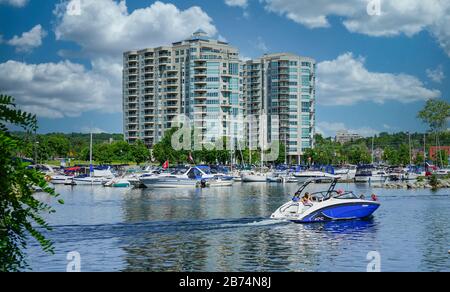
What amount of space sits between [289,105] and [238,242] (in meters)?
150

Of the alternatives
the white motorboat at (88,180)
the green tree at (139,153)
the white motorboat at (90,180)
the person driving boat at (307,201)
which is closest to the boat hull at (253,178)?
the white motorboat at (90,180)

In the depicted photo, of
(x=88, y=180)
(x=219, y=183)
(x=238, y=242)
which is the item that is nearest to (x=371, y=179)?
(x=219, y=183)

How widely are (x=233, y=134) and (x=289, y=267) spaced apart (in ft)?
451

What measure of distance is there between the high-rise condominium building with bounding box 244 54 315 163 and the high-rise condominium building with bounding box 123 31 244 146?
522 inches

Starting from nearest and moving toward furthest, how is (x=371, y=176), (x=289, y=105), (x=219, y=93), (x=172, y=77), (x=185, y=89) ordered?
(x=371, y=176) < (x=219, y=93) < (x=185, y=89) < (x=172, y=77) < (x=289, y=105)

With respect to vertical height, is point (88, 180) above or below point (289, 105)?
below

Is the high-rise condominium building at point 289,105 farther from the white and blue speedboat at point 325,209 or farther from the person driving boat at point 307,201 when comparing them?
the person driving boat at point 307,201

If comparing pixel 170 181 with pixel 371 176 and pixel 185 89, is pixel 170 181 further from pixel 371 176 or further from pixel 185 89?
pixel 185 89

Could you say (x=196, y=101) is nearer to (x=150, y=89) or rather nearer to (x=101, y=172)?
(x=150, y=89)

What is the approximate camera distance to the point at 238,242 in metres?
29.8

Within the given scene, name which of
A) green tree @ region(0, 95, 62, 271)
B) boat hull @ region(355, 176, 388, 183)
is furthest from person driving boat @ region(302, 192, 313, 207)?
boat hull @ region(355, 176, 388, 183)

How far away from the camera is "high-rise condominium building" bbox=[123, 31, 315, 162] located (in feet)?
532

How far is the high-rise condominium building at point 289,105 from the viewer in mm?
176750

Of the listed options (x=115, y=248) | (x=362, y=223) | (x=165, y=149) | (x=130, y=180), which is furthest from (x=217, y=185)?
(x=115, y=248)
